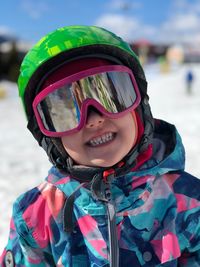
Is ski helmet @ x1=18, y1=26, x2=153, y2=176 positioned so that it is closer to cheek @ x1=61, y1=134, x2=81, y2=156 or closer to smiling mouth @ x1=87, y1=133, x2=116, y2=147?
cheek @ x1=61, y1=134, x2=81, y2=156

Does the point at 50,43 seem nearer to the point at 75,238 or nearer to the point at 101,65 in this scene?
the point at 101,65

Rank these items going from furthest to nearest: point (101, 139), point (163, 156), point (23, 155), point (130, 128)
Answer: point (23, 155)
point (163, 156)
point (130, 128)
point (101, 139)

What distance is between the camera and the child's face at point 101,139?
5.54ft

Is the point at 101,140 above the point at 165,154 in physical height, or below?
above

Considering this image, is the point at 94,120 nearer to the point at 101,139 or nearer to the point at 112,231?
the point at 101,139

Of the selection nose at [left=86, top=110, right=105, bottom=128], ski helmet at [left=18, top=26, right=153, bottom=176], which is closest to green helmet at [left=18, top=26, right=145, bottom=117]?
ski helmet at [left=18, top=26, right=153, bottom=176]

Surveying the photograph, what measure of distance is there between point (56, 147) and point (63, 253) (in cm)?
51

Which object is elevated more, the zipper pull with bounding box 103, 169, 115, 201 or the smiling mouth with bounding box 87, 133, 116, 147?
the smiling mouth with bounding box 87, 133, 116, 147

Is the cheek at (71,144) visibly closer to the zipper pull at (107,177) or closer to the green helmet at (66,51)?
the zipper pull at (107,177)

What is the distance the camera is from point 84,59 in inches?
69.9

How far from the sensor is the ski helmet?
5.72ft

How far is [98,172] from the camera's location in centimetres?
181

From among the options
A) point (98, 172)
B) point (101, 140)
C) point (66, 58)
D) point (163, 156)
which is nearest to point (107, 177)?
point (98, 172)

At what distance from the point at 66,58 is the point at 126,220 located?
2.62ft
